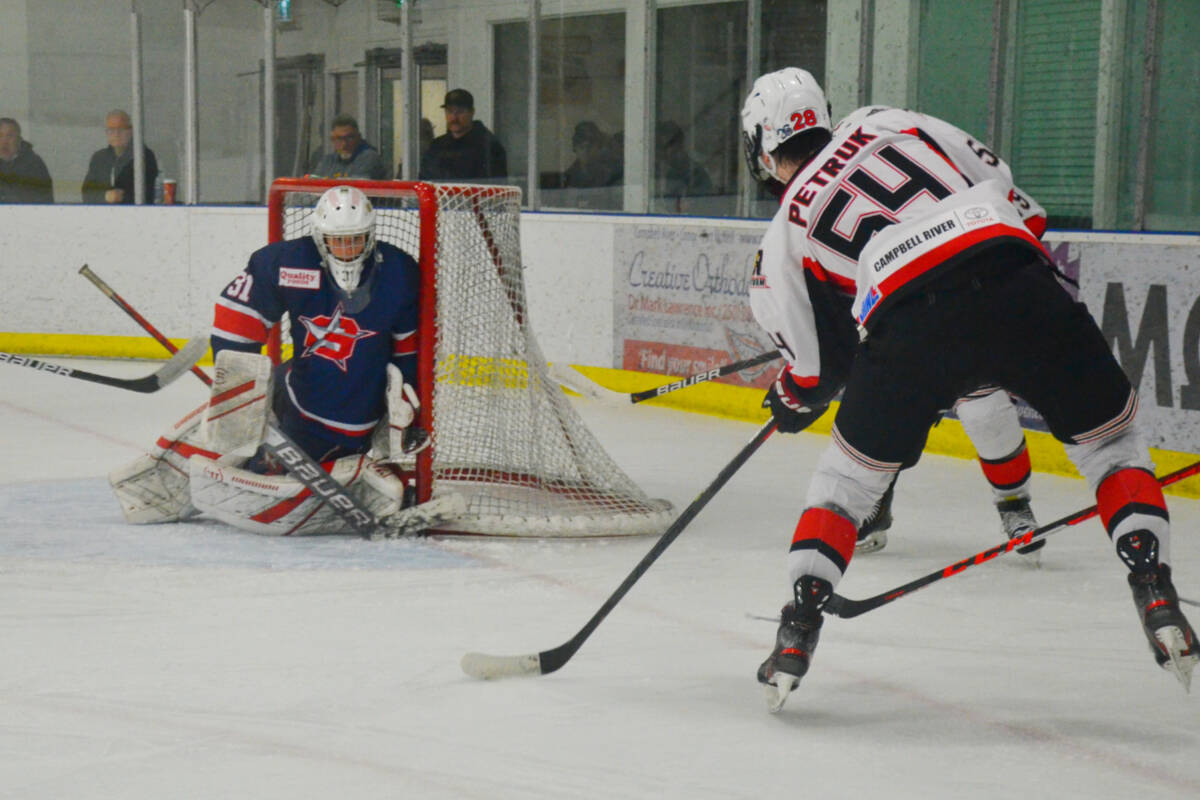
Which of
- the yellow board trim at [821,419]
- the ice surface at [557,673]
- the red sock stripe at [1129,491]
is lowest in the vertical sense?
the ice surface at [557,673]

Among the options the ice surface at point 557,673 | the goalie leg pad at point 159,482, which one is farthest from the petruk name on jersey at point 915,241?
the goalie leg pad at point 159,482

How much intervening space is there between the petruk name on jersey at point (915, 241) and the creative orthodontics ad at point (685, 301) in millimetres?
3405

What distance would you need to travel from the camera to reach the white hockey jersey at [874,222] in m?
2.20

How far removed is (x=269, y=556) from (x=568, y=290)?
3328 millimetres

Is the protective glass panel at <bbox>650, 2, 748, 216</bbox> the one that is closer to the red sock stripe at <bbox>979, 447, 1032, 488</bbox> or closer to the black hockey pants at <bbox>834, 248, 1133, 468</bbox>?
the red sock stripe at <bbox>979, 447, 1032, 488</bbox>

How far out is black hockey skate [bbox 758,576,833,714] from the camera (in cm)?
227

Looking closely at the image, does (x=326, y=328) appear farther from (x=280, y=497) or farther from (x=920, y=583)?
(x=920, y=583)

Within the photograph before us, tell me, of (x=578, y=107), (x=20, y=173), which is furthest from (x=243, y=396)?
(x=20, y=173)

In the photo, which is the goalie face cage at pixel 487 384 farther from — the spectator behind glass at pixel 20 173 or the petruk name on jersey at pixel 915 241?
the spectator behind glass at pixel 20 173

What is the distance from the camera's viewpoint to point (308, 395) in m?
3.77

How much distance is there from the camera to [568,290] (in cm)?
661

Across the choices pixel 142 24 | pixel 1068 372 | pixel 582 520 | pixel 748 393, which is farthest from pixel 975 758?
pixel 142 24

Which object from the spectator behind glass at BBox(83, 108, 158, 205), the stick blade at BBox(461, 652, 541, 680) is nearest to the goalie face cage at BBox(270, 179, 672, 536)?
the stick blade at BBox(461, 652, 541, 680)

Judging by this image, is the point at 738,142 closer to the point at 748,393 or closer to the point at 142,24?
the point at 748,393
